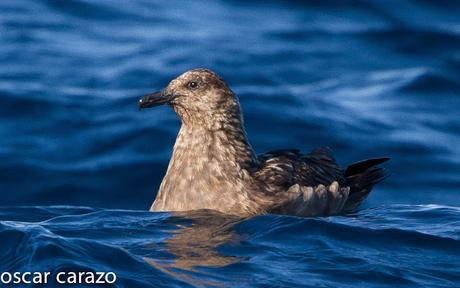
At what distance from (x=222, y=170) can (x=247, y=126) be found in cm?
512

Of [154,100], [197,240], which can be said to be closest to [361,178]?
[154,100]

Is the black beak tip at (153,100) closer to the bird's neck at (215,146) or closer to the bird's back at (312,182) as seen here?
the bird's neck at (215,146)

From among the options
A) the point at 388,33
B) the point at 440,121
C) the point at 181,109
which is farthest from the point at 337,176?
the point at 388,33

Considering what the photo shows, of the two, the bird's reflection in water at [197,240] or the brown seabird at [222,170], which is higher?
the brown seabird at [222,170]

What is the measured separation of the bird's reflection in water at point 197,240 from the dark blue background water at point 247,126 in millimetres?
19

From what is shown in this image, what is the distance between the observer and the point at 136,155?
13.9m

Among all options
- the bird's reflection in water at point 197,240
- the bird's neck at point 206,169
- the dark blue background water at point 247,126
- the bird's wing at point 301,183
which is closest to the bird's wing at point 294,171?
the bird's wing at point 301,183

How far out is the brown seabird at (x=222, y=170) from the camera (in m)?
9.42

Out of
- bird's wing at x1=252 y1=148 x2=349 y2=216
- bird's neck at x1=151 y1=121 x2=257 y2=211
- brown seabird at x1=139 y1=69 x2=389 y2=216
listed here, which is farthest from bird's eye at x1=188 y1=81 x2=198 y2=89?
bird's wing at x1=252 y1=148 x2=349 y2=216

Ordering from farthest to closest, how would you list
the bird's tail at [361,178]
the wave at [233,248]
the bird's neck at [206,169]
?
the bird's tail at [361,178], the bird's neck at [206,169], the wave at [233,248]

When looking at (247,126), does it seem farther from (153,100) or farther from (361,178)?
(153,100)

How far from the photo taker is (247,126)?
1472 centimetres

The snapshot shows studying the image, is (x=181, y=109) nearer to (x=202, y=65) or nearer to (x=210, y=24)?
(x=202, y=65)

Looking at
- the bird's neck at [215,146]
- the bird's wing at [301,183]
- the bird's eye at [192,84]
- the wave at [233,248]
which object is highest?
the bird's eye at [192,84]
